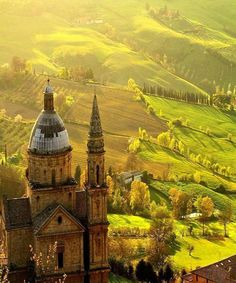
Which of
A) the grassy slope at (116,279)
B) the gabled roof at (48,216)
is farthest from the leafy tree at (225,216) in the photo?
the gabled roof at (48,216)

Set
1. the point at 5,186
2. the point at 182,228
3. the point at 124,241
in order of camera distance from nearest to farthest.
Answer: the point at 124,241
the point at 5,186
the point at 182,228

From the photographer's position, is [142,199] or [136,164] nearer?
[142,199]

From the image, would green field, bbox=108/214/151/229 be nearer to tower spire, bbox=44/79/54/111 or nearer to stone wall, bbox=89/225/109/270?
stone wall, bbox=89/225/109/270

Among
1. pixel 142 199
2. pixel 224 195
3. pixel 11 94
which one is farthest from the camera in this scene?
pixel 11 94

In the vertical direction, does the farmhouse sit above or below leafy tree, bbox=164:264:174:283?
above

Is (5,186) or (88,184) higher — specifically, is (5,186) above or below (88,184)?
below

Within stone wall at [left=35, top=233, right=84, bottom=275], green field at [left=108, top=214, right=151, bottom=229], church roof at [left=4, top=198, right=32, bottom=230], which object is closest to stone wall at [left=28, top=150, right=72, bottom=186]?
church roof at [left=4, top=198, right=32, bottom=230]

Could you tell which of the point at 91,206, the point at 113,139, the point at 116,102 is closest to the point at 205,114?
the point at 116,102

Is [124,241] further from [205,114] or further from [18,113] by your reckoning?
[205,114]
